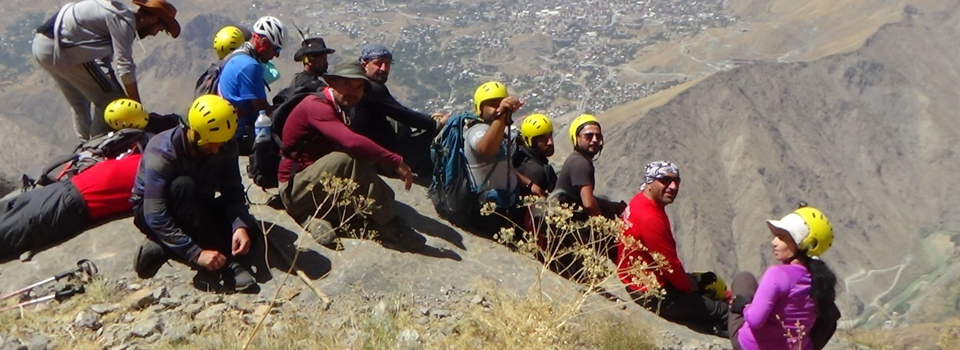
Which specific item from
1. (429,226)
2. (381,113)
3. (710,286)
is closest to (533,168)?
(429,226)

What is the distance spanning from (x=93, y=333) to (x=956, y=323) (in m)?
6.88

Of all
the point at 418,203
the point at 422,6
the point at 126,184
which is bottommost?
the point at 422,6

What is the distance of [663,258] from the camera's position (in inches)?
271

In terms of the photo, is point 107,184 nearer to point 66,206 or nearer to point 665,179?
point 66,206

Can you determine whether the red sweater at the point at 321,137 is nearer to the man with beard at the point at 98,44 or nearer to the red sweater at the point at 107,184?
the red sweater at the point at 107,184

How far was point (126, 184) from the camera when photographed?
25.8ft

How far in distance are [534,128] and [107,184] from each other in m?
4.07

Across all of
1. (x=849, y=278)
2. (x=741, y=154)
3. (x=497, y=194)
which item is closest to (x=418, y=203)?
(x=497, y=194)

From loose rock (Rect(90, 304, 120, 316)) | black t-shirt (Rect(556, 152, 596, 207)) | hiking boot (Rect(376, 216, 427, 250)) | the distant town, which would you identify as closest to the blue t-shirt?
hiking boot (Rect(376, 216, 427, 250))

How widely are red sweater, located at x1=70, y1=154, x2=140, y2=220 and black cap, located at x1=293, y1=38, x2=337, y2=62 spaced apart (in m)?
2.40

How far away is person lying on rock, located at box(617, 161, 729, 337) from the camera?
7.32 m

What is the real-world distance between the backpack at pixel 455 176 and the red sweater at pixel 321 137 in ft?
3.24

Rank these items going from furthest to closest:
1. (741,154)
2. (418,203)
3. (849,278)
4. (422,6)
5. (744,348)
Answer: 1. (422,6)
2. (741,154)
3. (849,278)
4. (418,203)
5. (744,348)

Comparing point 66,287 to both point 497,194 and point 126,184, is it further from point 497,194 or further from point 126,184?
point 497,194
